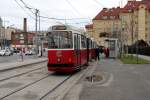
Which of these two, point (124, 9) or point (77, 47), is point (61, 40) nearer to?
point (77, 47)

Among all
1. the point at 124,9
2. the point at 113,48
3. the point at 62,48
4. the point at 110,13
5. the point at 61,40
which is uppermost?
the point at 124,9

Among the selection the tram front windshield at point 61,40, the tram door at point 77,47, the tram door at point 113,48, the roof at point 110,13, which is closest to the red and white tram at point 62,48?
the tram front windshield at point 61,40

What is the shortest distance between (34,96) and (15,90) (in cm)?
205

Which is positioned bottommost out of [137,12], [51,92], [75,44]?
[51,92]

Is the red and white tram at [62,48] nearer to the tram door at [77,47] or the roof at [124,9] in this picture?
the tram door at [77,47]

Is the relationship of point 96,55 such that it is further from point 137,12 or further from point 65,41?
point 137,12

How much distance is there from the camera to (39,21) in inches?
3103

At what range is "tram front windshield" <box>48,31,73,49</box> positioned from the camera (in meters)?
26.3

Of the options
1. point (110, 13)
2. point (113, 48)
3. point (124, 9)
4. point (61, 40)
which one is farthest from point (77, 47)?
point (110, 13)

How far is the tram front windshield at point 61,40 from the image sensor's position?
86.3 feet

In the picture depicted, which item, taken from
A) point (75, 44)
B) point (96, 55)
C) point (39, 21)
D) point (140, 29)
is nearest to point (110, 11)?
point (140, 29)

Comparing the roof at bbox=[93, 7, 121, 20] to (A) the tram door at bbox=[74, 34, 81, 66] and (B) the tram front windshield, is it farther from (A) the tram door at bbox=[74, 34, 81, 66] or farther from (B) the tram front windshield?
(B) the tram front windshield

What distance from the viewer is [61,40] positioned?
26359 millimetres

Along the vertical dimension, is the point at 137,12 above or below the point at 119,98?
above
